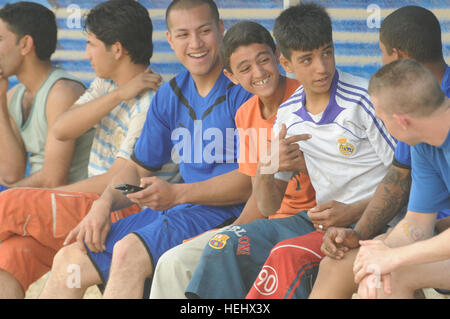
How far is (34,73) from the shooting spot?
386 cm

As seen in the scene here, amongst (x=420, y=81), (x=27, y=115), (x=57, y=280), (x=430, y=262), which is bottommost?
(x=57, y=280)

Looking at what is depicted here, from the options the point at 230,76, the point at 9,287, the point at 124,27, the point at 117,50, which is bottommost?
the point at 9,287

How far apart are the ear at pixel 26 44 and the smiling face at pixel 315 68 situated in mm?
1925

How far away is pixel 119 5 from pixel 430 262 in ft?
7.54

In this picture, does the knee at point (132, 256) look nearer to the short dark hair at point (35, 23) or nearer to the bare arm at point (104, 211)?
the bare arm at point (104, 211)

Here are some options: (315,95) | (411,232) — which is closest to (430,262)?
(411,232)

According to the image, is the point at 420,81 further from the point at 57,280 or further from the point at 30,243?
the point at 30,243

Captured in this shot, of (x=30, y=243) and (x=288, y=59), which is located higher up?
(x=288, y=59)

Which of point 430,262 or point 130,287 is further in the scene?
point 130,287

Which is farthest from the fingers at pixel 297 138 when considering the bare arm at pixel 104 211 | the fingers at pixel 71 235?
the fingers at pixel 71 235

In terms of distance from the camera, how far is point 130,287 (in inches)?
103

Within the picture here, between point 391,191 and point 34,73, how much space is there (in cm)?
242

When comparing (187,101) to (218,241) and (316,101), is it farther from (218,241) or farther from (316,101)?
(218,241)

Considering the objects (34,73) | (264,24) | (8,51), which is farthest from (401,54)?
(8,51)
